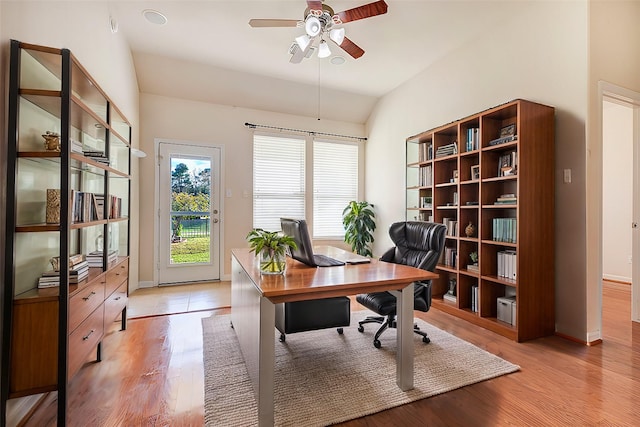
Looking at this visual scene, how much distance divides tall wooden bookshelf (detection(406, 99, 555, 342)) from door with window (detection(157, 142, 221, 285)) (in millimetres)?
3252

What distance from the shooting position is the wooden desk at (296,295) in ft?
4.74

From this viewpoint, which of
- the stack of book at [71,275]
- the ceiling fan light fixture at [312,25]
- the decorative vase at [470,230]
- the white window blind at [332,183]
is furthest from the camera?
the white window blind at [332,183]

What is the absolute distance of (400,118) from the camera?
4.67 metres

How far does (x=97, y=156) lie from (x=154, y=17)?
75.8 inches

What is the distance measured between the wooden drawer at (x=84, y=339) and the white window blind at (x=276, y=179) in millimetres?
3008

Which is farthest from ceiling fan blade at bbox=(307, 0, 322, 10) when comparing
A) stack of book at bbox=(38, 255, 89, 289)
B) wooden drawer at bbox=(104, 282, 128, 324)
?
wooden drawer at bbox=(104, 282, 128, 324)

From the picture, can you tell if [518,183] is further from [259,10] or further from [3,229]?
[3,229]

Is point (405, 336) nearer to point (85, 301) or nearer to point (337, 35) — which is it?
point (85, 301)

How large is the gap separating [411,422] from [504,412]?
542 mm

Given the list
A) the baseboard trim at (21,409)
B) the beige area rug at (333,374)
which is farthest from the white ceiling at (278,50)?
the baseboard trim at (21,409)

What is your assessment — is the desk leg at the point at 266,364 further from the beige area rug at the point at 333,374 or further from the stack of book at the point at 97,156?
the stack of book at the point at 97,156

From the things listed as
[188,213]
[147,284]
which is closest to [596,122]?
[188,213]

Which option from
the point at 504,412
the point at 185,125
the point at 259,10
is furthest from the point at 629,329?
Answer: the point at 185,125

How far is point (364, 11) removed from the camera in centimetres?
219
